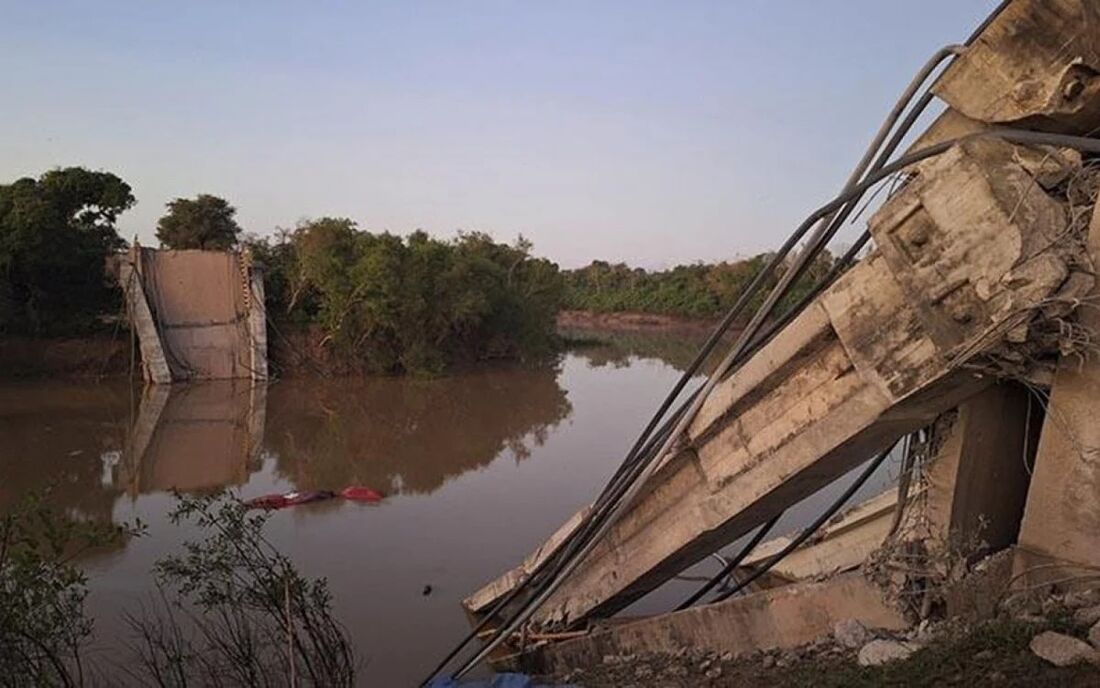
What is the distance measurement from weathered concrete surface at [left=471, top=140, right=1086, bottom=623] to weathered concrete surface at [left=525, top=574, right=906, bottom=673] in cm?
39

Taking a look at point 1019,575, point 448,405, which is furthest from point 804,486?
point 448,405

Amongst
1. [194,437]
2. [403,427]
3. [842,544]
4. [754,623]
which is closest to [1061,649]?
[754,623]

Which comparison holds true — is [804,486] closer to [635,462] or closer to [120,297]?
[635,462]

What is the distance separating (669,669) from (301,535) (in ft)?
18.5

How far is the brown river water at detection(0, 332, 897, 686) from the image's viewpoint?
A: 7.20 meters

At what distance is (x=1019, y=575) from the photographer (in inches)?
144

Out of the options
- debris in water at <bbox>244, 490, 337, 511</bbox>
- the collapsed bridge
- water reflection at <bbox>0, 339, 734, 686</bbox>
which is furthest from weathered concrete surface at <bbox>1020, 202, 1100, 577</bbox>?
debris in water at <bbox>244, 490, 337, 511</bbox>

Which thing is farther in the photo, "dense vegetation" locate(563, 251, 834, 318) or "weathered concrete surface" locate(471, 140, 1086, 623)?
"dense vegetation" locate(563, 251, 834, 318)

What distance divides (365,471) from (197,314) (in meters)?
11.6

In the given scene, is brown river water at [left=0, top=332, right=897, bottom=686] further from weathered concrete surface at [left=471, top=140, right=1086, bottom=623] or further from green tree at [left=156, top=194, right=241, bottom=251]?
green tree at [left=156, top=194, right=241, bottom=251]

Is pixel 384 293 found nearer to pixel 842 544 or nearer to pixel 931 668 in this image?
pixel 842 544

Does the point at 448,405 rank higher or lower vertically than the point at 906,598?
higher

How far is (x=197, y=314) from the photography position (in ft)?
73.0

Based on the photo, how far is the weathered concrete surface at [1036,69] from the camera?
338 centimetres
